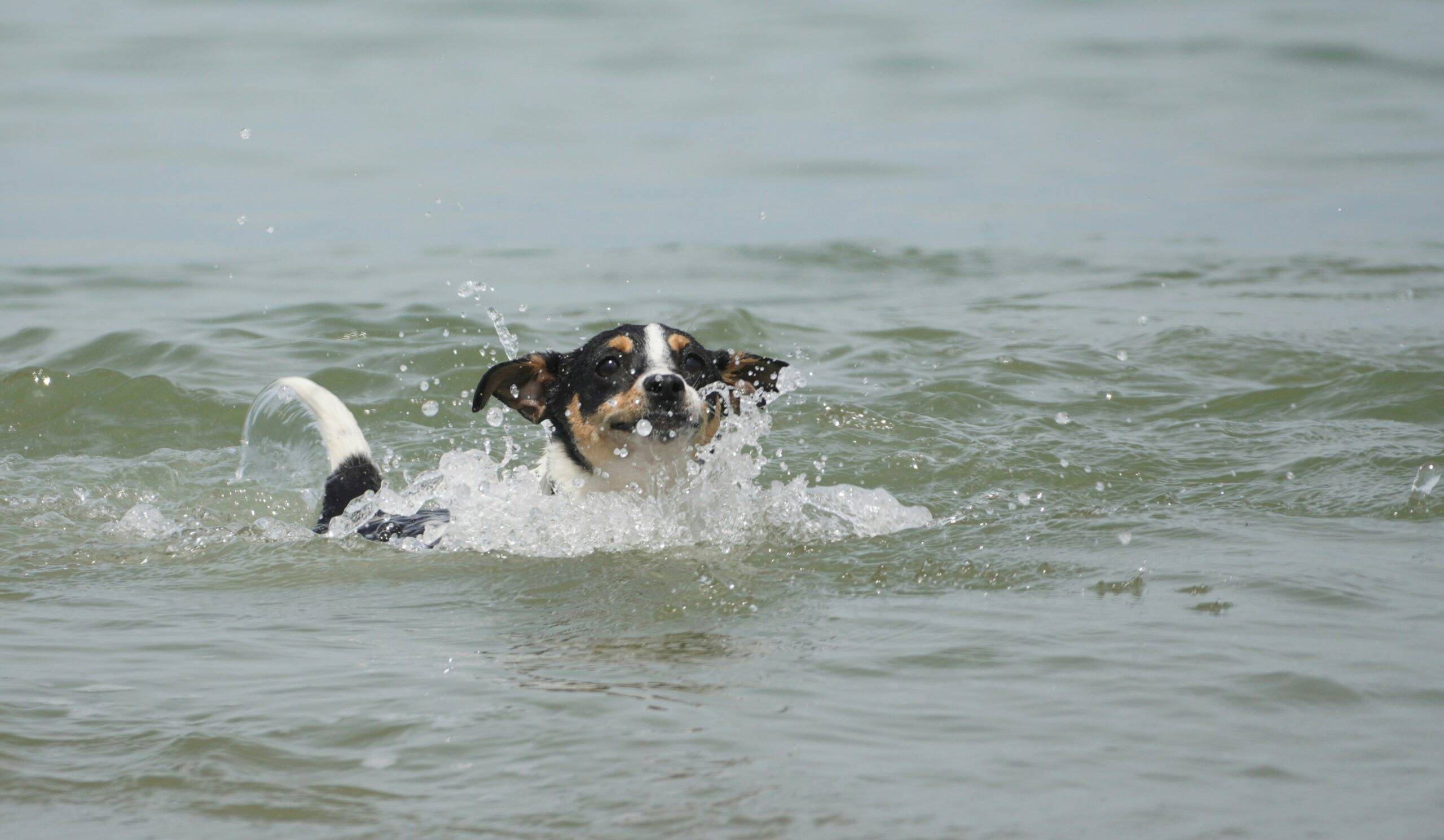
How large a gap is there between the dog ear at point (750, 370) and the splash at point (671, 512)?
0.26ft

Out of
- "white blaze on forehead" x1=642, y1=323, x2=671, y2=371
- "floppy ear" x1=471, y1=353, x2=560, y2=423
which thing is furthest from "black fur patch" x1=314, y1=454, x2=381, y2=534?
"white blaze on forehead" x1=642, y1=323, x2=671, y2=371

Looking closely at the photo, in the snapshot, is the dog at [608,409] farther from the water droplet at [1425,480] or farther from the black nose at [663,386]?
the water droplet at [1425,480]

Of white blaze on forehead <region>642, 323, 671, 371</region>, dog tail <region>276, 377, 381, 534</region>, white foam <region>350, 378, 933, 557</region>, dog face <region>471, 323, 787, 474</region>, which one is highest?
white blaze on forehead <region>642, 323, 671, 371</region>

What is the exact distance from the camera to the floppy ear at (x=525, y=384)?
6207 millimetres

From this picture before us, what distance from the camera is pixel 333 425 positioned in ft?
21.7

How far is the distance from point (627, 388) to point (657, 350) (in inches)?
10.0

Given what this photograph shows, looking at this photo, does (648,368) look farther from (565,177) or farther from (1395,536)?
(565,177)

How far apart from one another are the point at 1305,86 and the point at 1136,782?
1845cm

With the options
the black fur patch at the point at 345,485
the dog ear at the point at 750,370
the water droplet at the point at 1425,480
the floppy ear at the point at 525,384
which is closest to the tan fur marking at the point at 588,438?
the floppy ear at the point at 525,384

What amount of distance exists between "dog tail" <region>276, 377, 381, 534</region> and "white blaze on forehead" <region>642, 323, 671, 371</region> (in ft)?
4.39

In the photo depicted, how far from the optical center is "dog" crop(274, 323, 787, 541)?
6.02 m

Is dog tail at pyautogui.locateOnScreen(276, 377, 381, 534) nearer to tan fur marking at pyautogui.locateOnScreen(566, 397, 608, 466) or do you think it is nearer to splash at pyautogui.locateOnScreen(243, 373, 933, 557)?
splash at pyautogui.locateOnScreen(243, 373, 933, 557)

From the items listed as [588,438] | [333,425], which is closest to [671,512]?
[588,438]

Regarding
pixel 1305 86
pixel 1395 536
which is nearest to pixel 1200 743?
pixel 1395 536
